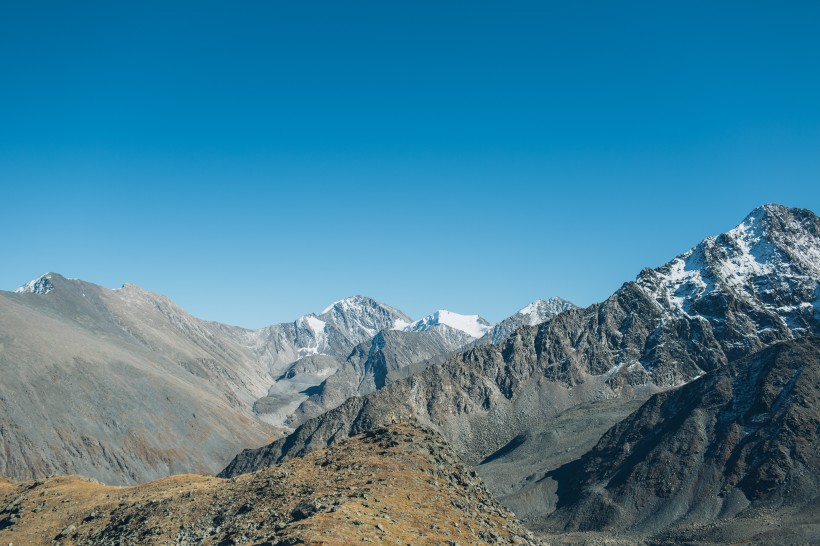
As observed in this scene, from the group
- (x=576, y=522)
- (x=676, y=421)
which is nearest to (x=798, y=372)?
(x=676, y=421)

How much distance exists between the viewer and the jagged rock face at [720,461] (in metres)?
159

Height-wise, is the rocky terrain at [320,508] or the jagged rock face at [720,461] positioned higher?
the rocky terrain at [320,508]

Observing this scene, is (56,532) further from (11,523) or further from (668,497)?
(668,497)

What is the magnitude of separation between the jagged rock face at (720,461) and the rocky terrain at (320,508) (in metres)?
121

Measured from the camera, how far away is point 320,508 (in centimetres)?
4809

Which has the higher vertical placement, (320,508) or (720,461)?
(320,508)

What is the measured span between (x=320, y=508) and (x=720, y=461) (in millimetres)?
153306

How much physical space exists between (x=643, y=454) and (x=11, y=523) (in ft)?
524

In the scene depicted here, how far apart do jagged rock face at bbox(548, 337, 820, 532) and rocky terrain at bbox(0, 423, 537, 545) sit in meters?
121

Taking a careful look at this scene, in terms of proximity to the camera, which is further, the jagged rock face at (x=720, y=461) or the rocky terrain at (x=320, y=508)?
the jagged rock face at (x=720, y=461)

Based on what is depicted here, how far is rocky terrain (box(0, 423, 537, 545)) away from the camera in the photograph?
46344 mm

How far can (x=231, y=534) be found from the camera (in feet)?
162

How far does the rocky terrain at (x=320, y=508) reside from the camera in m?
46.3

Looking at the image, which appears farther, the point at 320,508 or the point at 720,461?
the point at 720,461
